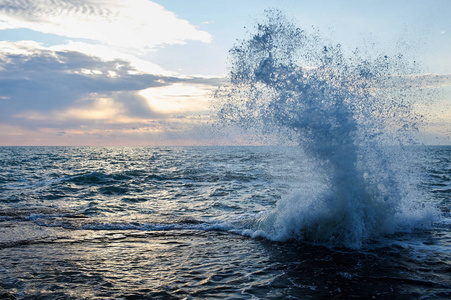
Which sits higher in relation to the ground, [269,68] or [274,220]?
[269,68]

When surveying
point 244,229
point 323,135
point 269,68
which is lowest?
point 244,229

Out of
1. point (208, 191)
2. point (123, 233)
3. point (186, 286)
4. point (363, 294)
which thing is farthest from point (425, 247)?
point (208, 191)

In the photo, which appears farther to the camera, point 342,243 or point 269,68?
point 269,68

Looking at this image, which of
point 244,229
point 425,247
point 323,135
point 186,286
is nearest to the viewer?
point 186,286

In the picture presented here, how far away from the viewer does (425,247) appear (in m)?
6.84

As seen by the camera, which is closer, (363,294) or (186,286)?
(363,294)

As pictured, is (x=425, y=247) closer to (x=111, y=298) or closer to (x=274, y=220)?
(x=274, y=220)

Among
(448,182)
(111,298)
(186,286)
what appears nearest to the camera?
(111,298)

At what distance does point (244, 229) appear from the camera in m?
8.70

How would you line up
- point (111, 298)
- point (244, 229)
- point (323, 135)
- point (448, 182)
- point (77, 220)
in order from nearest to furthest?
point (111, 298) → point (323, 135) → point (244, 229) → point (77, 220) → point (448, 182)

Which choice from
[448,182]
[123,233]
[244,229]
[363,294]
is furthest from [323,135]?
[448,182]

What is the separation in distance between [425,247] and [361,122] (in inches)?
135

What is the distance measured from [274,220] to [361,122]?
355 cm

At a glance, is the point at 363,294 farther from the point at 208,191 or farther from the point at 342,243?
the point at 208,191
